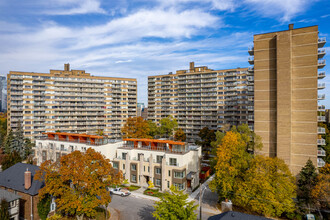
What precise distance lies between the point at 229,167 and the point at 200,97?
66621 mm

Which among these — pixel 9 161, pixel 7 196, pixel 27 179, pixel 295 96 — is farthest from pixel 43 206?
pixel 295 96

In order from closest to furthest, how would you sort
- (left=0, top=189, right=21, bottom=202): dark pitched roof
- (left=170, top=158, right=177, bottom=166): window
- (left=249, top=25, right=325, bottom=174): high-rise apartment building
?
(left=0, top=189, right=21, bottom=202): dark pitched roof, (left=249, top=25, right=325, bottom=174): high-rise apartment building, (left=170, top=158, right=177, bottom=166): window

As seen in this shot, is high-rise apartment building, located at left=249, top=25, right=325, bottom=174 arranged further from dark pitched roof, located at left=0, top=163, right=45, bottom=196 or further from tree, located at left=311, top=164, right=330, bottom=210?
dark pitched roof, located at left=0, top=163, right=45, bottom=196

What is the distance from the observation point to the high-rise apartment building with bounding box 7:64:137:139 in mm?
89688

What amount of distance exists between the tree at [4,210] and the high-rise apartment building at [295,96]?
4973 centimetres

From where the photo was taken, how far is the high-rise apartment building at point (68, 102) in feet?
294

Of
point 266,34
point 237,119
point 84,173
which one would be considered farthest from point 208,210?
point 237,119

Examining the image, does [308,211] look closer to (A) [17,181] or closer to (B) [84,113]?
(A) [17,181]

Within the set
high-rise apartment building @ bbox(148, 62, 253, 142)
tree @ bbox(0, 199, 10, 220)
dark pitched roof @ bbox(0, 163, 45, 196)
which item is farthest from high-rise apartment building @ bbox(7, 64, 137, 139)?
tree @ bbox(0, 199, 10, 220)

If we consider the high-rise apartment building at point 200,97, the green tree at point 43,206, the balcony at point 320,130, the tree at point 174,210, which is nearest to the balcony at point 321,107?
the balcony at point 320,130

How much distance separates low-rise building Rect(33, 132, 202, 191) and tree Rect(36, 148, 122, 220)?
57.9 ft

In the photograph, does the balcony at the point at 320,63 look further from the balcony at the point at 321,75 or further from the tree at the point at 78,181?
the tree at the point at 78,181

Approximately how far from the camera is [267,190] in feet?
106

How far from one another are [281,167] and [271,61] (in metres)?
25.6
